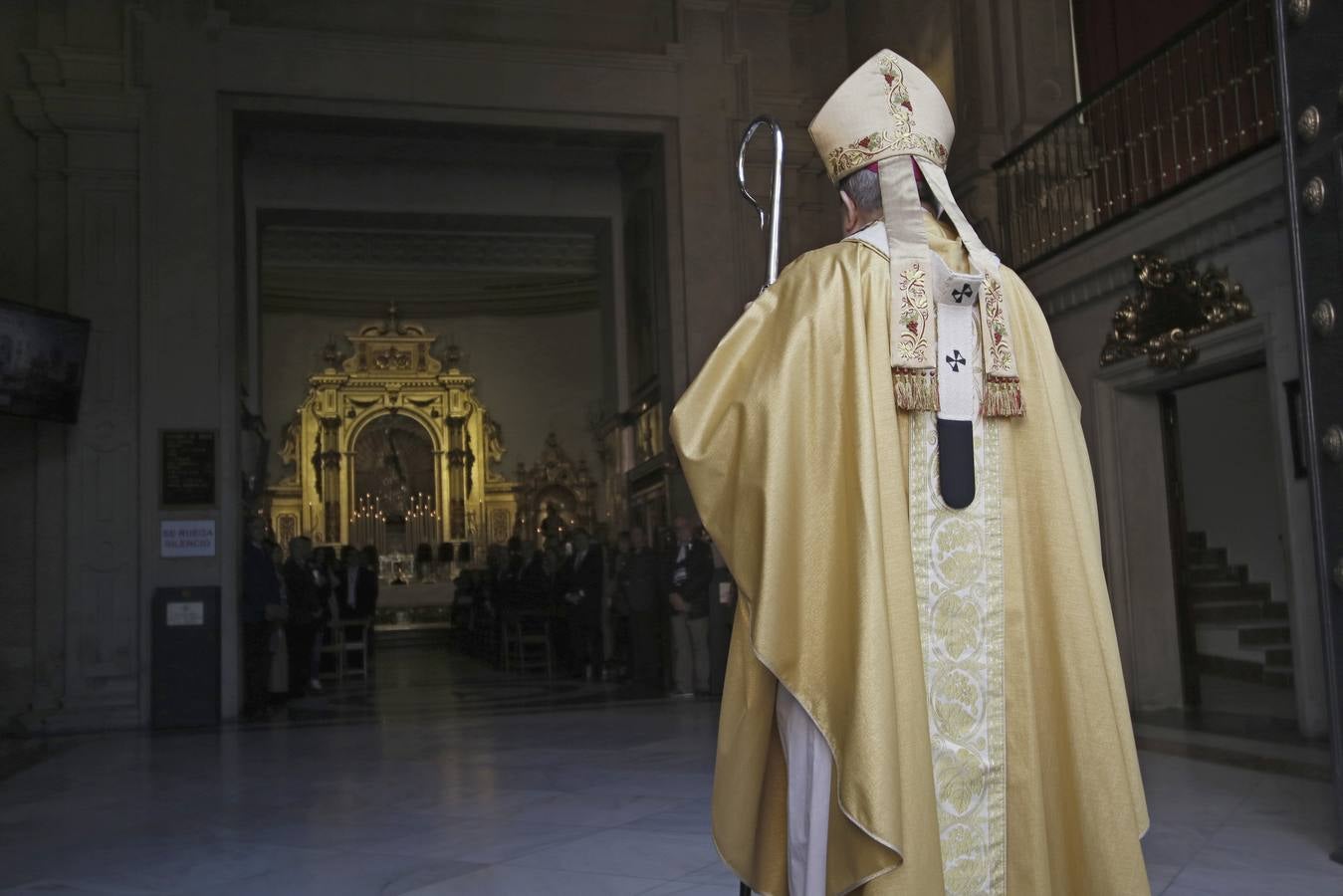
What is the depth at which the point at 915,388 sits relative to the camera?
2.48m

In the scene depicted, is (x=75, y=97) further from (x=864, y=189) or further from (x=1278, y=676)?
(x=1278, y=676)

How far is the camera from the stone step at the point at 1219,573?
10.8m

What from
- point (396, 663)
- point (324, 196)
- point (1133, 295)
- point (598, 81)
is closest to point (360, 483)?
point (396, 663)

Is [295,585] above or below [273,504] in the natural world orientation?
below

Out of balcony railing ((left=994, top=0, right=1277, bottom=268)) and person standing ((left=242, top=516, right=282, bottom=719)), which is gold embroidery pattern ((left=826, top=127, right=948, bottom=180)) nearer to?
balcony railing ((left=994, top=0, right=1277, bottom=268))

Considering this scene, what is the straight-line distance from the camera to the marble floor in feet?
12.8

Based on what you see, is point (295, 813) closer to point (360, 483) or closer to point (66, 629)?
point (66, 629)

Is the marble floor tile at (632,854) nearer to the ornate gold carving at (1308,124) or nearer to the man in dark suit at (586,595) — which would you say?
the ornate gold carving at (1308,124)

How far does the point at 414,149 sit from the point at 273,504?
31.1 feet

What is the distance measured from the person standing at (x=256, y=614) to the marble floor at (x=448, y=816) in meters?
1.59

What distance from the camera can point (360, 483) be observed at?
21.5 m

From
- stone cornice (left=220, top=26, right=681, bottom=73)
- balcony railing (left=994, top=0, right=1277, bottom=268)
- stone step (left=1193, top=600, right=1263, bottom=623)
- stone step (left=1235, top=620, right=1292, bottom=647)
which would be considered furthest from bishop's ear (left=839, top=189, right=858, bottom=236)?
stone cornice (left=220, top=26, right=681, bottom=73)

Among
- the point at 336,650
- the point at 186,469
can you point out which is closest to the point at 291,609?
the point at 186,469

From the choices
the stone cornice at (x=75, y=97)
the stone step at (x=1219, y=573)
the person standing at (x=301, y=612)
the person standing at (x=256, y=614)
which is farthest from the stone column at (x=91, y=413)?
the stone step at (x=1219, y=573)
